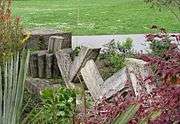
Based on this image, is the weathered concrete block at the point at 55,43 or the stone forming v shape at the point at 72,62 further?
the weathered concrete block at the point at 55,43

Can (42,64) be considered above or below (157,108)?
below

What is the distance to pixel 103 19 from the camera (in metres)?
19.3

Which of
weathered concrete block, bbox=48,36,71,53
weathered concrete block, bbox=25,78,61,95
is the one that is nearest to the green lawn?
weathered concrete block, bbox=48,36,71,53

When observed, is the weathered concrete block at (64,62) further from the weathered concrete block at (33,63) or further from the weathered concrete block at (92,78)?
the weathered concrete block at (92,78)

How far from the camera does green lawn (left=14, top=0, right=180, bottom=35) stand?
16.7 metres

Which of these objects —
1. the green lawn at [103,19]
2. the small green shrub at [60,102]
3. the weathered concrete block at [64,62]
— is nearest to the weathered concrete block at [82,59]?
the weathered concrete block at [64,62]

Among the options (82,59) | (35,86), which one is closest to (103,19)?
(82,59)

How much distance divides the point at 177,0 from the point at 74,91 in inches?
208

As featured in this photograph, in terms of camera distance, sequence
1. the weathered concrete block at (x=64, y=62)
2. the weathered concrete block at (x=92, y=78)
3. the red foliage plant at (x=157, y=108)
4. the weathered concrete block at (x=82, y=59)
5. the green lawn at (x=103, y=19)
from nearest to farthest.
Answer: the red foliage plant at (x=157, y=108)
the weathered concrete block at (x=92, y=78)
the weathered concrete block at (x=82, y=59)
the weathered concrete block at (x=64, y=62)
the green lawn at (x=103, y=19)

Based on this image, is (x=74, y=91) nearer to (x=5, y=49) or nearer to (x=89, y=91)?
(x=89, y=91)

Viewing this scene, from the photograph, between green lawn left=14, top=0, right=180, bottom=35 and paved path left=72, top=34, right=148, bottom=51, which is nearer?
paved path left=72, top=34, right=148, bottom=51

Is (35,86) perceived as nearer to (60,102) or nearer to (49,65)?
(60,102)

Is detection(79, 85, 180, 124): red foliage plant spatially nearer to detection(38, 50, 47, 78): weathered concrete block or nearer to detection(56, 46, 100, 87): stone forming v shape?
detection(56, 46, 100, 87): stone forming v shape

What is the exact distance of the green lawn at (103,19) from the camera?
54.8ft
